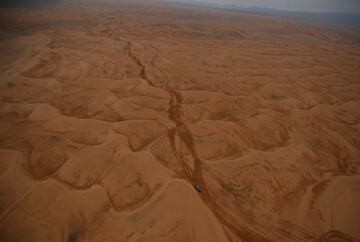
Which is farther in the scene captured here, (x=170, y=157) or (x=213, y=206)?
(x=170, y=157)

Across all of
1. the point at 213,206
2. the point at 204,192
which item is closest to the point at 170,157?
the point at 204,192

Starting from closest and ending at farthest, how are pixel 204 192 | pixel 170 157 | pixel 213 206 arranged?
pixel 213 206, pixel 204 192, pixel 170 157

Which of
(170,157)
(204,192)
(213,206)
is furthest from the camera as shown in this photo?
(170,157)

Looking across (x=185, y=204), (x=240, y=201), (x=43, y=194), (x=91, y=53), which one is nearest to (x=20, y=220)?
(x=43, y=194)

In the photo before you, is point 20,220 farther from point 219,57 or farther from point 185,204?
point 219,57

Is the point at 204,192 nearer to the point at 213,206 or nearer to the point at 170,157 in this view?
the point at 213,206

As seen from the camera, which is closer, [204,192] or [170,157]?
[204,192]

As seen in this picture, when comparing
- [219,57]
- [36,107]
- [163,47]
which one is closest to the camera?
[36,107]

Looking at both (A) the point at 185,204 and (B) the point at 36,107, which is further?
(B) the point at 36,107
